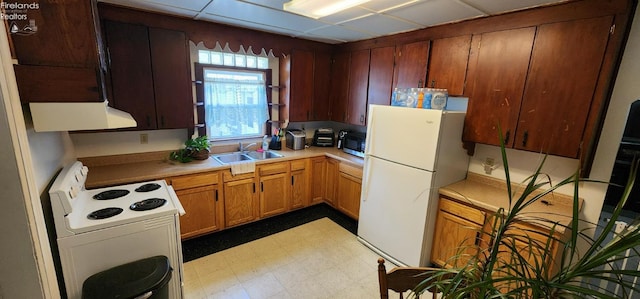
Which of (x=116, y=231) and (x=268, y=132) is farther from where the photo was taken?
(x=268, y=132)

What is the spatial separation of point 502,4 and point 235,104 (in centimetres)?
280

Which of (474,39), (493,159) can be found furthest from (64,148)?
(493,159)

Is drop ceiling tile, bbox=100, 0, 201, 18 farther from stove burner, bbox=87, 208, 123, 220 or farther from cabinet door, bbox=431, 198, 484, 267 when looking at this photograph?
cabinet door, bbox=431, 198, 484, 267

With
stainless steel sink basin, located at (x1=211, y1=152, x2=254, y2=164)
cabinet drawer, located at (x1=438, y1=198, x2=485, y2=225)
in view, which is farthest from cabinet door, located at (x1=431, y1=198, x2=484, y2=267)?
stainless steel sink basin, located at (x1=211, y1=152, x2=254, y2=164)

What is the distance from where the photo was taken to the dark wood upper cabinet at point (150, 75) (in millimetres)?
2355

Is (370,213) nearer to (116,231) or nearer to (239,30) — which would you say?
(116,231)

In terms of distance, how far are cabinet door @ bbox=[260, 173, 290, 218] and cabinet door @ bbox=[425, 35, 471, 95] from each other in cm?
194

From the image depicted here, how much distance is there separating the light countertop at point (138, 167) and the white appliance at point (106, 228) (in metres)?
0.27

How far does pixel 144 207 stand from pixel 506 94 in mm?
2785

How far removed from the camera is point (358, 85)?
3430 mm

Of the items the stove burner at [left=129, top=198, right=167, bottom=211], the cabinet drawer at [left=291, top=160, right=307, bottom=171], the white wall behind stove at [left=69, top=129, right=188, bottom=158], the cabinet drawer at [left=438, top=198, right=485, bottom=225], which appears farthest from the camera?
the cabinet drawer at [left=291, top=160, right=307, bottom=171]

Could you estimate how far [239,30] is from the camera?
9.59 feet

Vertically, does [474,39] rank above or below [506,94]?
above

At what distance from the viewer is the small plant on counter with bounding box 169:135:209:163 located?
2844mm
